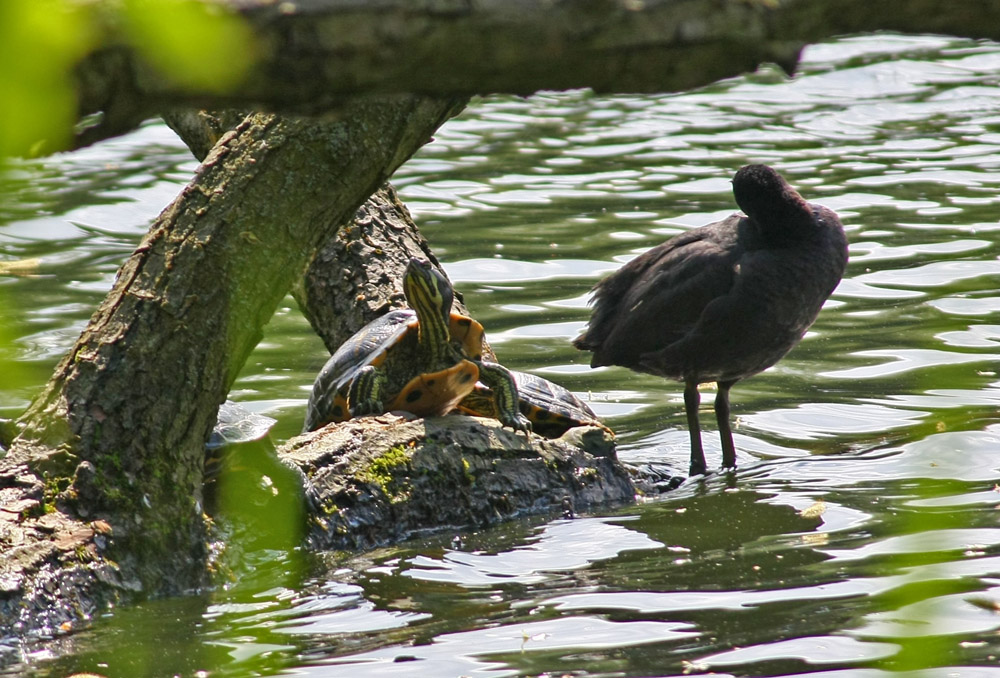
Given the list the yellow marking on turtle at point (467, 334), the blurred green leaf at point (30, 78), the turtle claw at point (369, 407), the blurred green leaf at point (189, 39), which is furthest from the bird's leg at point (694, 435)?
the blurred green leaf at point (30, 78)

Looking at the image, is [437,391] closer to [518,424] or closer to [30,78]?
[518,424]

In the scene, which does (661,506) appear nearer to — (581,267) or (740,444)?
(740,444)

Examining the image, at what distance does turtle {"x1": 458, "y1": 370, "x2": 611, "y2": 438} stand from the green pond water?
0.43 metres

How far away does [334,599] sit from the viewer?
4.40 metres

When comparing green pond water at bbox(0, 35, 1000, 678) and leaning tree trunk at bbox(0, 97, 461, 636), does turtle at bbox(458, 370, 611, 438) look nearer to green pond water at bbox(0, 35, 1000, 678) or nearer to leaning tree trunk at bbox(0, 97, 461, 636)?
green pond water at bbox(0, 35, 1000, 678)

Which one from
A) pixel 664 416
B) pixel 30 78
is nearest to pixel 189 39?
pixel 30 78

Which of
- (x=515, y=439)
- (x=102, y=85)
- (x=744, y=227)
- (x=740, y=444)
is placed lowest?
(x=740, y=444)

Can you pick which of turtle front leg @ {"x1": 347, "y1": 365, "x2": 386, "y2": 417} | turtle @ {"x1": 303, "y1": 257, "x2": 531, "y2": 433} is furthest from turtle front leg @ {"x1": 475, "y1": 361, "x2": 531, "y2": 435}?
turtle front leg @ {"x1": 347, "y1": 365, "x2": 386, "y2": 417}

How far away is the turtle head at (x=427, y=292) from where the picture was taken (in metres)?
5.90

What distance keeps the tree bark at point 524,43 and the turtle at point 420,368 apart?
4353mm

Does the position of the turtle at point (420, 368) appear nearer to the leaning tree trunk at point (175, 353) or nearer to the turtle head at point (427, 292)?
the turtle head at point (427, 292)

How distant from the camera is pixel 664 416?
24.3 ft

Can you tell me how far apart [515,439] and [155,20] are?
4757mm

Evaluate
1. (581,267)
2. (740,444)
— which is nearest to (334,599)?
(740,444)
